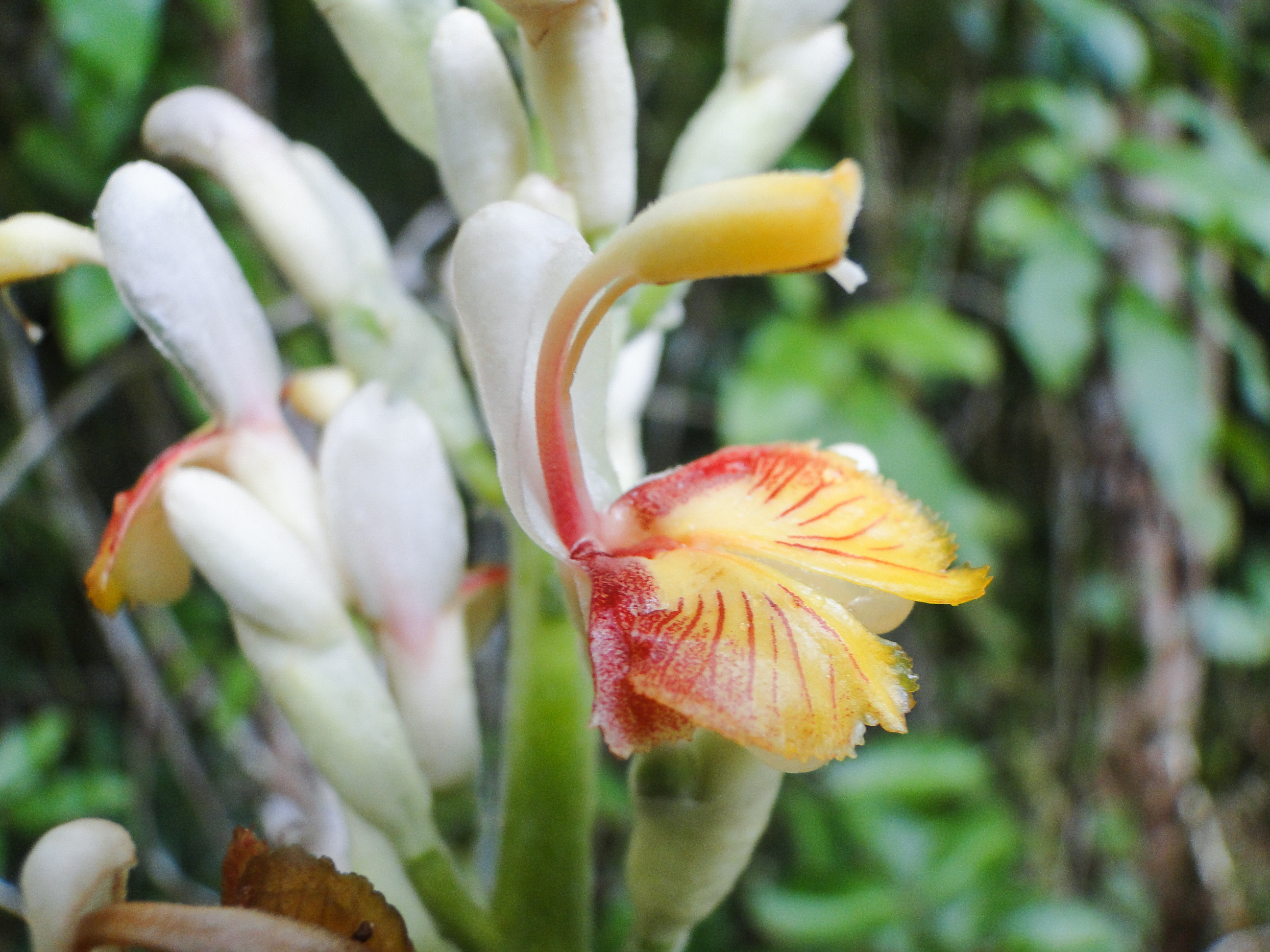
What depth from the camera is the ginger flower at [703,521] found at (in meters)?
0.30

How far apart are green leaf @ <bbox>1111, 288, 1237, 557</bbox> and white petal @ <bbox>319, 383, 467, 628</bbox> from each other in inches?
40.0

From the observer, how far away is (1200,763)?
1.66 metres

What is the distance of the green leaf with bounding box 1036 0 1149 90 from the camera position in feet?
3.98

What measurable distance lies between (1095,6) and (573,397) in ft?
3.88

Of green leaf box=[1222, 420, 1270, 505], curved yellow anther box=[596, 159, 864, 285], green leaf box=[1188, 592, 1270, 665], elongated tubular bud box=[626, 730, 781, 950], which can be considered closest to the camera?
curved yellow anther box=[596, 159, 864, 285]

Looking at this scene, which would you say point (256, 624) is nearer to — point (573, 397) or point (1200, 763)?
point (573, 397)

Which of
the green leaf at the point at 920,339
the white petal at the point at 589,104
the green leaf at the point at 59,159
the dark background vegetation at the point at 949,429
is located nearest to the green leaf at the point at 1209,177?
the dark background vegetation at the point at 949,429

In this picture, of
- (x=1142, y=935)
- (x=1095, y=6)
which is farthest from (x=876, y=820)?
(x=1095, y=6)

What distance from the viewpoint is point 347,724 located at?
1.42ft

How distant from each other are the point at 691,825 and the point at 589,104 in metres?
0.31

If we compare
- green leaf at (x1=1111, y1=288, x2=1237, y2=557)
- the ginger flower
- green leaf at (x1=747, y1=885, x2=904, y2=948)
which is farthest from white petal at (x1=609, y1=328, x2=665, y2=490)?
green leaf at (x1=1111, y1=288, x2=1237, y2=557)

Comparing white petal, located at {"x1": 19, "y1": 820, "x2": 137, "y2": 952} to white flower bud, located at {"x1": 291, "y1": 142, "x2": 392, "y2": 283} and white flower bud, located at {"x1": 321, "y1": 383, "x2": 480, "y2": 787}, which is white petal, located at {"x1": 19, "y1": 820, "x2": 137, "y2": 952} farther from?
white flower bud, located at {"x1": 291, "y1": 142, "x2": 392, "y2": 283}

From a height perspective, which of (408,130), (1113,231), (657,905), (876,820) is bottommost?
(876,820)

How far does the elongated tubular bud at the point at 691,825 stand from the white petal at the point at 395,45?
0.32 meters
